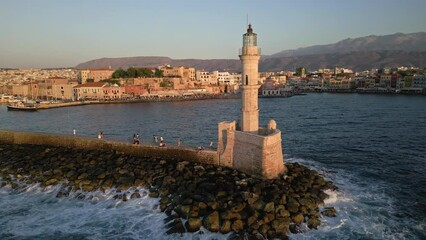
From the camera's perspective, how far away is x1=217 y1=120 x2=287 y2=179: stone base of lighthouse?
14430 mm

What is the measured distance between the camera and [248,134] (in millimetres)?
14992

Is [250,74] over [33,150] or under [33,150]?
over

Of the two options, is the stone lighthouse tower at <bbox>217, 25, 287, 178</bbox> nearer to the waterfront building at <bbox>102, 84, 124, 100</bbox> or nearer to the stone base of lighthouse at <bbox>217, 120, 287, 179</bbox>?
the stone base of lighthouse at <bbox>217, 120, 287, 179</bbox>

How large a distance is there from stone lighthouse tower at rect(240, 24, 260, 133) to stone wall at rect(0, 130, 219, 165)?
2.36m

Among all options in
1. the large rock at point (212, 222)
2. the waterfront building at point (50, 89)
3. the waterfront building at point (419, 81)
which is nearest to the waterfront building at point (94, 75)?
the waterfront building at point (50, 89)

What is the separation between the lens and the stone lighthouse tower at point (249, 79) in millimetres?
15867

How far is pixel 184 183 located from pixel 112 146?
7.20 m

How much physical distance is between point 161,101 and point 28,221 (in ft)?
197

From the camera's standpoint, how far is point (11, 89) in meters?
88.8

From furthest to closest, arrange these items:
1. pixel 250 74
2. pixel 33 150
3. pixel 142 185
→ pixel 33 150 < pixel 250 74 < pixel 142 185

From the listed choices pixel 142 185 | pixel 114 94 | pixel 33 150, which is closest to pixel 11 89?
pixel 114 94

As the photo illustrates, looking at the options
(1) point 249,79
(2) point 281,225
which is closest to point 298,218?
(2) point 281,225

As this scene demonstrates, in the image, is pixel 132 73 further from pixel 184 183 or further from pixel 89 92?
pixel 184 183

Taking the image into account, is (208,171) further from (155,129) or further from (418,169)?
(155,129)
